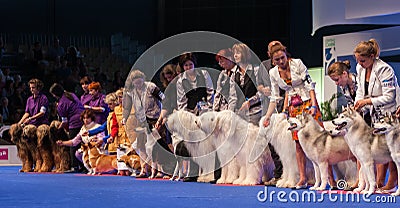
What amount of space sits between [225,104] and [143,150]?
6.61 feet

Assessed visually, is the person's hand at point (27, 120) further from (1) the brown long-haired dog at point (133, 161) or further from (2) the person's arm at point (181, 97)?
(2) the person's arm at point (181, 97)

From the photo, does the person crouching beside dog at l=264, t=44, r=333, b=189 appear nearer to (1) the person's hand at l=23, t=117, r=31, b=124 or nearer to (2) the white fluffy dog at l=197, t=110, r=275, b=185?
(2) the white fluffy dog at l=197, t=110, r=275, b=185

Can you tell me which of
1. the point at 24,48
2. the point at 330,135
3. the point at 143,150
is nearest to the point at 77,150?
the point at 143,150

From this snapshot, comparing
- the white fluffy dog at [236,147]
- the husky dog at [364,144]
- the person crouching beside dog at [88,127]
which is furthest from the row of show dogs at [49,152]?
the husky dog at [364,144]

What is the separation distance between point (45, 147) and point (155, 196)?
527cm

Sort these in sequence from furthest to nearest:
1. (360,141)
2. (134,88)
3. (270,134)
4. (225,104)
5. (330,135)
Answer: (134,88) → (225,104) → (270,134) → (330,135) → (360,141)

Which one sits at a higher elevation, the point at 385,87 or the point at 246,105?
the point at 385,87

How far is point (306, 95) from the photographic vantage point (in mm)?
7359

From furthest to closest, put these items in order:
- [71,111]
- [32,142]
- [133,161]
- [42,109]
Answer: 1. [42,109]
2. [32,142]
3. [71,111]
4. [133,161]

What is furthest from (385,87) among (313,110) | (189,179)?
(189,179)

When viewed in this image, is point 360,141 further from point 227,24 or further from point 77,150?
point 227,24

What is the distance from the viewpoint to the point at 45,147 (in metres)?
11.8

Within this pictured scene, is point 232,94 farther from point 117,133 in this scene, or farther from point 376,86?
point 117,133

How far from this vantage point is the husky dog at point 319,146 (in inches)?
278
